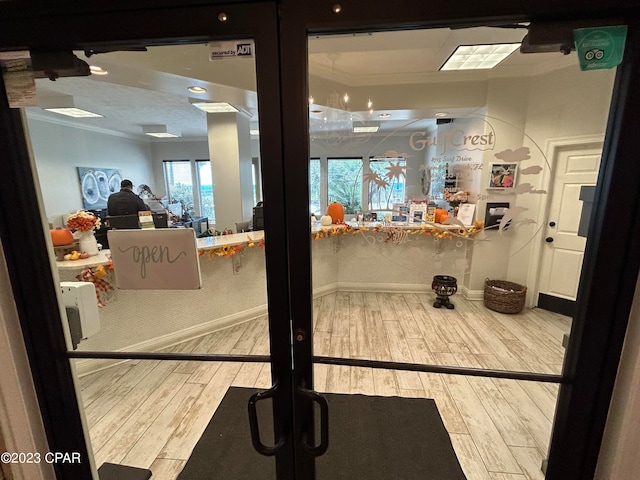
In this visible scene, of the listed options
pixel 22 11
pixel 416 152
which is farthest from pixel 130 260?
pixel 416 152

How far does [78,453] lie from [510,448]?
239 centimetres

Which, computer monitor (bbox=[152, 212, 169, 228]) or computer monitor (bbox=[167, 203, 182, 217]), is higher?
computer monitor (bbox=[167, 203, 182, 217])

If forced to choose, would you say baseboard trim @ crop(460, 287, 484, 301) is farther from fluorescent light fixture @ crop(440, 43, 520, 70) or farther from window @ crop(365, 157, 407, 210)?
fluorescent light fixture @ crop(440, 43, 520, 70)

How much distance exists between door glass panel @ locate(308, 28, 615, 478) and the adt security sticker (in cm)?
19

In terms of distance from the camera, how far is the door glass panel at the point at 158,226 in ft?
3.66

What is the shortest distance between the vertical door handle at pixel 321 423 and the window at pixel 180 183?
0.88m

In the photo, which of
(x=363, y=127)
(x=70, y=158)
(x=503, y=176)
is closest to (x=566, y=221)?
(x=503, y=176)

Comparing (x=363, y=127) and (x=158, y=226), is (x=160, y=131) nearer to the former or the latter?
(x=158, y=226)

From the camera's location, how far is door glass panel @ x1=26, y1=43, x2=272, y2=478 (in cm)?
112

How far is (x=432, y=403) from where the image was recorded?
2211 millimetres

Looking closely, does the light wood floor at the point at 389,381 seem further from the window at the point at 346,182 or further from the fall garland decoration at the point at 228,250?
the window at the point at 346,182

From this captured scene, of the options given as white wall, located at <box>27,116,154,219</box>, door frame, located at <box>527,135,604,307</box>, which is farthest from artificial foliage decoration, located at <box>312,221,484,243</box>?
white wall, located at <box>27,116,154,219</box>

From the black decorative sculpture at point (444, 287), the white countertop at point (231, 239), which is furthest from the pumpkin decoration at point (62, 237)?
the black decorative sculpture at point (444, 287)

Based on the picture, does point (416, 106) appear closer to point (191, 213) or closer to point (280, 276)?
point (191, 213)
